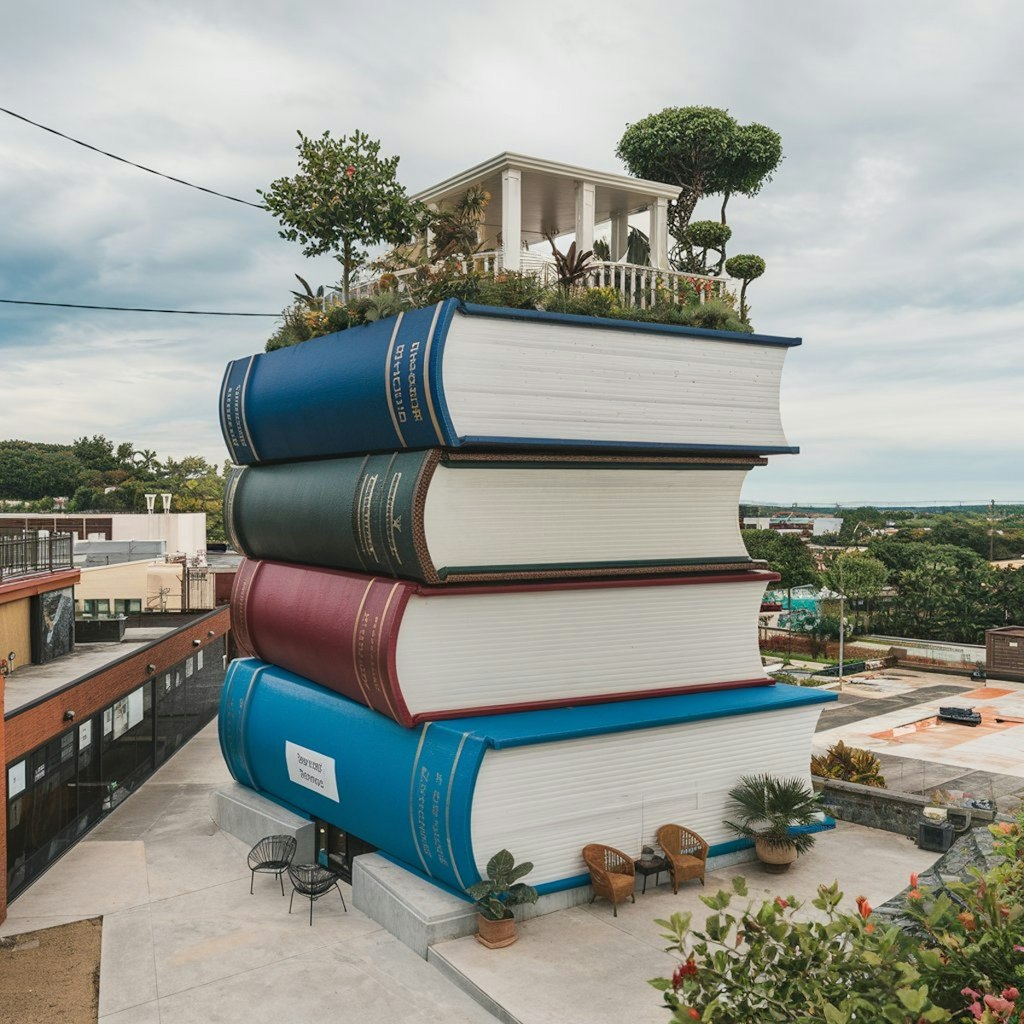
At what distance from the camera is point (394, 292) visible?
1556cm

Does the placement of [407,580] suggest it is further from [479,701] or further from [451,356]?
[451,356]

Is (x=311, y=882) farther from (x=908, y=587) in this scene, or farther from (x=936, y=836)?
Answer: (x=908, y=587)

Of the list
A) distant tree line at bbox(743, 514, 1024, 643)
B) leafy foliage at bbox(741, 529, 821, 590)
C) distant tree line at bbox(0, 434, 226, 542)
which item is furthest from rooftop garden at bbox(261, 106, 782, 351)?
distant tree line at bbox(0, 434, 226, 542)

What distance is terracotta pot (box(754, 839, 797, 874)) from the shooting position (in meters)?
15.9

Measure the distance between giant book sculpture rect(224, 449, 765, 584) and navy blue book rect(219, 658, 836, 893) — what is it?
7.63ft

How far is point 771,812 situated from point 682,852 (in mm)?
1642

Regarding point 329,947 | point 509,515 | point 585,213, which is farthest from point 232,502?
point 329,947

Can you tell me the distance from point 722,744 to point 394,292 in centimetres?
913

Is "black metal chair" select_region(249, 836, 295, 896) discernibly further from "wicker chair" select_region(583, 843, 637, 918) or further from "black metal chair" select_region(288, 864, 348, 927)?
"wicker chair" select_region(583, 843, 637, 918)

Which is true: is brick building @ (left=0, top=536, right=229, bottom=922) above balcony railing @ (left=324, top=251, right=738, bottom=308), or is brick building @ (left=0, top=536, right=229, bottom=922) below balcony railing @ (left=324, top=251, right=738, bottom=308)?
below

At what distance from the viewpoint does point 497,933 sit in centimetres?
1322

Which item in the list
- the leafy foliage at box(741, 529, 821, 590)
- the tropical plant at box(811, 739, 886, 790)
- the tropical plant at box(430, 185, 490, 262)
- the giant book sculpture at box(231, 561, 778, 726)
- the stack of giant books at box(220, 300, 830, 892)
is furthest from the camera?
the leafy foliage at box(741, 529, 821, 590)

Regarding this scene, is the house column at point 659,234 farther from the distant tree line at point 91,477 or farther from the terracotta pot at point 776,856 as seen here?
the distant tree line at point 91,477

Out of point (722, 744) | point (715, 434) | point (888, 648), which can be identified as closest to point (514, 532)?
point (715, 434)
